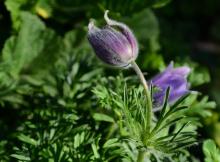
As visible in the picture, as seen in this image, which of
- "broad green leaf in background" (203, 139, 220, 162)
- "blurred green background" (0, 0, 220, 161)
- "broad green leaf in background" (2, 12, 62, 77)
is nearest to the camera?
"broad green leaf in background" (203, 139, 220, 162)

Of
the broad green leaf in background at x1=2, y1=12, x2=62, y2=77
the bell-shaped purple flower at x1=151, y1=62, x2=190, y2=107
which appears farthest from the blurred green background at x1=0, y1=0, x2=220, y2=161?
the bell-shaped purple flower at x1=151, y1=62, x2=190, y2=107

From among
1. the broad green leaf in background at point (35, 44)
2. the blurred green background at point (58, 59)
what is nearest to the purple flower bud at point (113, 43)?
the blurred green background at point (58, 59)

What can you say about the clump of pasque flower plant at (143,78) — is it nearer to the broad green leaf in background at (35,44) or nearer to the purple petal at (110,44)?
the purple petal at (110,44)

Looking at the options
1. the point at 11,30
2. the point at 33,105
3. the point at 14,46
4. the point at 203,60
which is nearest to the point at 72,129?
the point at 33,105

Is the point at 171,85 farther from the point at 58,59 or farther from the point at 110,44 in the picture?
the point at 58,59

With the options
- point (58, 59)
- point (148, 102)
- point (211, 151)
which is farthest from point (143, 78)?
point (58, 59)

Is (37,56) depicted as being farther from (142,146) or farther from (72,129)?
(142,146)

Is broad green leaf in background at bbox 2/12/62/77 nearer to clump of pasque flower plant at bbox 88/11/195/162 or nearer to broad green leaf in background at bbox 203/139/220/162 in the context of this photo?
clump of pasque flower plant at bbox 88/11/195/162
